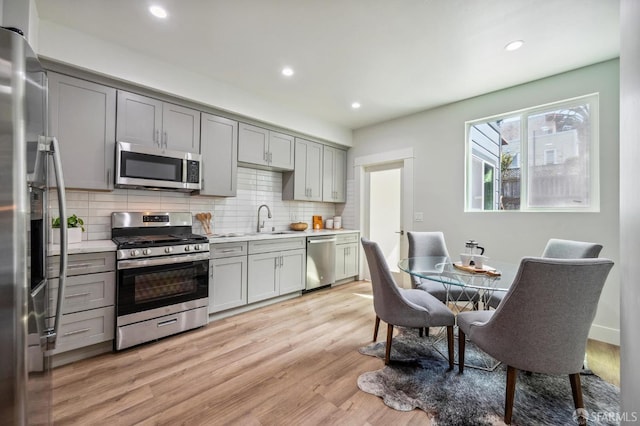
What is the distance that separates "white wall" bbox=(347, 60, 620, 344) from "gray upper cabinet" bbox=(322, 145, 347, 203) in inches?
17.2

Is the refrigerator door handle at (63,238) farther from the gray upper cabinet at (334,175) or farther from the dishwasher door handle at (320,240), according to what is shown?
the gray upper cabinet at (334,175)

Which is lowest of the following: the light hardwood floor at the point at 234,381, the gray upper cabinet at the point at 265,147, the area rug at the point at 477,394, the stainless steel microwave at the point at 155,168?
the light hardwood floor at the point at 234,381

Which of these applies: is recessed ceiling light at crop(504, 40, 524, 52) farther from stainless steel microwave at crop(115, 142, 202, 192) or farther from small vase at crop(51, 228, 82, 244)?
small vase at crop(51, 228, 82, 244)

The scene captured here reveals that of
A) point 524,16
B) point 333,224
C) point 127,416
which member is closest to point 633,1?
point 524,16

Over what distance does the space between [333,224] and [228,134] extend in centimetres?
245

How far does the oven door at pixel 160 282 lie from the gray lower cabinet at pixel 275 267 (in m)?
0.61

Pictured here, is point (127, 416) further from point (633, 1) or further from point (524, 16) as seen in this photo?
point (524, 16)

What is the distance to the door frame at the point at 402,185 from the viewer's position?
416 centimetres

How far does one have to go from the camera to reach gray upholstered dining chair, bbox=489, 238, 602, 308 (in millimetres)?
2131

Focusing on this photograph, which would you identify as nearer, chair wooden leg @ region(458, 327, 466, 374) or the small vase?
chair wooden leg @ region(458, 327, 466, 374)

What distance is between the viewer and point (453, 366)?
2.11m

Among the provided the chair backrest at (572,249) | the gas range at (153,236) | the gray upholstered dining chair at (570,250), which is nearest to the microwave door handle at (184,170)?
the gas range at (153,236)

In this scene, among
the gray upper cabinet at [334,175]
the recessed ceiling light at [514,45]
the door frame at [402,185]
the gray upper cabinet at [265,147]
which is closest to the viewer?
the recessed ceiling light at [514,45]

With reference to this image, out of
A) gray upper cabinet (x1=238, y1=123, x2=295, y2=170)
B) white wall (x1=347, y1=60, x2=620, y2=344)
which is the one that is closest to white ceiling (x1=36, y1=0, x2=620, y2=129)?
white wall (x1=347, y1=60, x2=620, y2=344)
